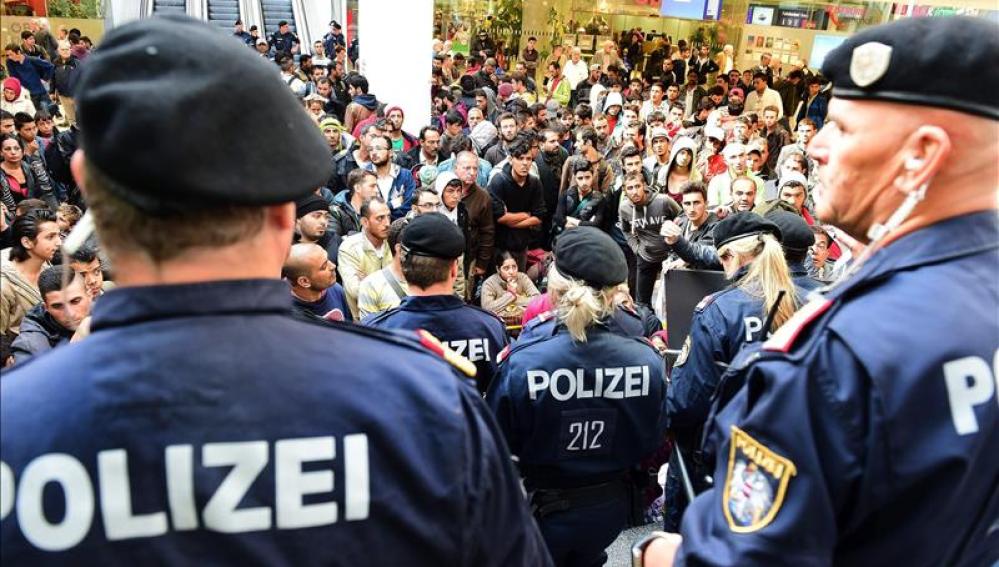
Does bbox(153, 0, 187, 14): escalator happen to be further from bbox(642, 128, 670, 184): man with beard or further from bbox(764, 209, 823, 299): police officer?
bbox(764, 209, 823, 299): police officer

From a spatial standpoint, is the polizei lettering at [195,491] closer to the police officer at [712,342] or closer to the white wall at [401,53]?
the police officer at [712,342]

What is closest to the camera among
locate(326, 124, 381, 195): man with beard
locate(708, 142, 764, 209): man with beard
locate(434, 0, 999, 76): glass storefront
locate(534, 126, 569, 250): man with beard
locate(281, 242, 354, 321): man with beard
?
locate(281, 242, 354, 321): man with beard

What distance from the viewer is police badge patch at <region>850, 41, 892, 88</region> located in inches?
44.8

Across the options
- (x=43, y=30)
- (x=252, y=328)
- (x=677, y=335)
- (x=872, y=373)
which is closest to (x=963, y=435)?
(x=872, y=373)

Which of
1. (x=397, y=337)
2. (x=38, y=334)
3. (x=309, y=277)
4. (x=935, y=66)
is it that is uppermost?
(x=935, y=66)

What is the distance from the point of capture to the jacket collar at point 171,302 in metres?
0.91

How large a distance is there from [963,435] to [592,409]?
150 cm

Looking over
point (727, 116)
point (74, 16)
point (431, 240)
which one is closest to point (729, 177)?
point (727, 116)

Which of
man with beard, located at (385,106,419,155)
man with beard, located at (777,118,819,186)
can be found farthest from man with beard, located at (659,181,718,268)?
man with beard, located at (385,106,419,155)

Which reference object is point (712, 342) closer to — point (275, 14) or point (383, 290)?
point (383, 290)

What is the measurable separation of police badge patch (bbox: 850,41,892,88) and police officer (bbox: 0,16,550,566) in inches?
33.5

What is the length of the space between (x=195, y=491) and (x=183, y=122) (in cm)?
45

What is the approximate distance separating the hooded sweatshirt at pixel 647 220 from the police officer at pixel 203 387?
16.7ft

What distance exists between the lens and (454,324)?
2947 millimetres
